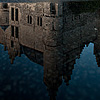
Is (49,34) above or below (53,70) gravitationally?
above

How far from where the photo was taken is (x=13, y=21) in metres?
21.0

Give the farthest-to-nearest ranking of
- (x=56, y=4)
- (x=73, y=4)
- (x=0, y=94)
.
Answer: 1. (x=73, y=4)
2. (x=56, y=4)
3. (x=0, y=94)

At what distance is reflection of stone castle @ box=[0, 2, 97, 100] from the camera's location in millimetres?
10984

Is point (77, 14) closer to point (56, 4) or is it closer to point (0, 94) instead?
point (56, 4)

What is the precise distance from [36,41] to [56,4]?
461 cm

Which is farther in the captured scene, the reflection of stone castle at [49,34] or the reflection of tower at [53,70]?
the reflection of stone castle at [49,34]

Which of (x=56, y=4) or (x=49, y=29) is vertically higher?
(x=56, y=4)

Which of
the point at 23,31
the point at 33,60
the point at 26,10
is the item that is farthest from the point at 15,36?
the point at 33,60

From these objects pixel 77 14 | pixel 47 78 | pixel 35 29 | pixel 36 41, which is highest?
pixel 77 14

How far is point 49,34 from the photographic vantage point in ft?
45.9

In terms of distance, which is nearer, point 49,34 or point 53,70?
point 53,70

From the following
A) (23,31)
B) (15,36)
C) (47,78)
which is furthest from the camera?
(15,36)

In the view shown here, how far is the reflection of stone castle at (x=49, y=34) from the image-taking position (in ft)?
36.0

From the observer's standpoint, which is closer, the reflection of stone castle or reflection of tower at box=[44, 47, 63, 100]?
reflection of tower at box=[44, 47, 63, 100]
